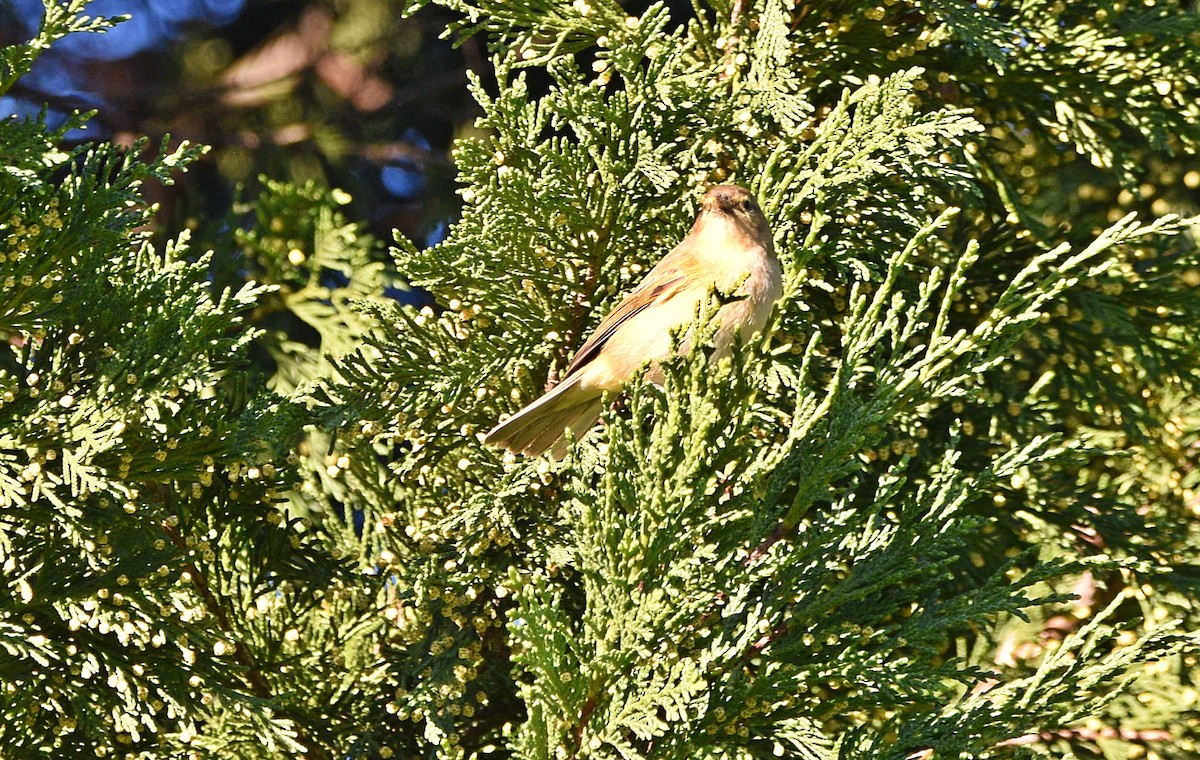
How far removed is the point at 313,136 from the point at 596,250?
258 cm

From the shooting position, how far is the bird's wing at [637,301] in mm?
2764

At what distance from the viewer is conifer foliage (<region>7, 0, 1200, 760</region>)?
7.43 ft

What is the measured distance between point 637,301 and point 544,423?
0.34 m

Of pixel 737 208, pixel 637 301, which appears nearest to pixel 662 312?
pixel 637 301

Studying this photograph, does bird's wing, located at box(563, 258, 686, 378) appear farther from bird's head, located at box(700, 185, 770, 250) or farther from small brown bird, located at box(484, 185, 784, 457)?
bird's head, located at box(700, 185, 770, 250)

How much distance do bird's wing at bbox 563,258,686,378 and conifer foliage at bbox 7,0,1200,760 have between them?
8 centimetres

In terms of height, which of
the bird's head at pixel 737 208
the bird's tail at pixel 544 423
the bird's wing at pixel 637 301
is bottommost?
the bird's tail at pixel 544 423

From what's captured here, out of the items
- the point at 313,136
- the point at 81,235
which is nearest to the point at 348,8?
the point at 313,136

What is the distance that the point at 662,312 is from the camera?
294cm

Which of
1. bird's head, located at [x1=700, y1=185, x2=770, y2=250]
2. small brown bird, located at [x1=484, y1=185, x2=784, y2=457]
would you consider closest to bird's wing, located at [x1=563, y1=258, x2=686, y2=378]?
small brown bird, located at [x1=484, y1=185, x2=784, y2=457]

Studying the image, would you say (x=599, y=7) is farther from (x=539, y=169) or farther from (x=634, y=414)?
(x=634, y=414)

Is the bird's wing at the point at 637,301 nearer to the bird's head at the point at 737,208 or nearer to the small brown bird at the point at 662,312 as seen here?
the small brown bird at the point at 662,312

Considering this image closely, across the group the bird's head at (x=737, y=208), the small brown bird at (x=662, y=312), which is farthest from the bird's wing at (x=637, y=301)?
the bird's head at (x=737, y=208)

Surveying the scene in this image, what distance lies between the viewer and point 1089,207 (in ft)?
13.2
